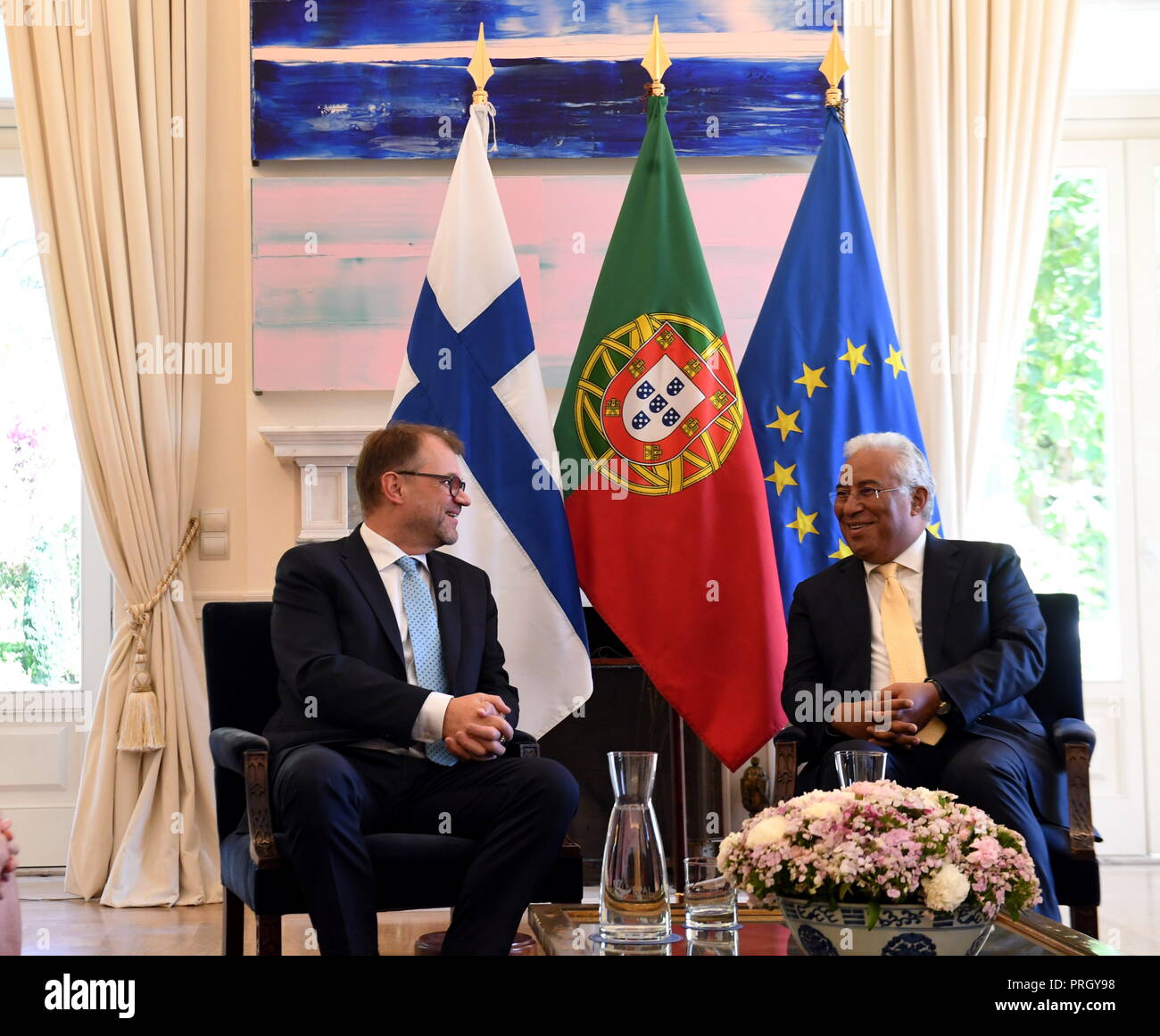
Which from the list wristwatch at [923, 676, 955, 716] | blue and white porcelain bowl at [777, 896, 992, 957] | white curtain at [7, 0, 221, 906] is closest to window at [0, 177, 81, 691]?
white curtain at [7, 0, 221, 906]

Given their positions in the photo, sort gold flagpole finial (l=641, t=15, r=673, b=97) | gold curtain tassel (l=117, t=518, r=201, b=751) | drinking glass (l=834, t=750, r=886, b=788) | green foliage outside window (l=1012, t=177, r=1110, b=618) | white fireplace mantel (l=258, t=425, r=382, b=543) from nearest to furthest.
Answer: drinking glass (l=834, t=750, r=886, b=788)
gold flagpole finial (l=641, t=15, r=673, b=97)
gold curtain tassel (l=117, t=518, r=201, b=751)
white fireplace mantel (l=258, t=425, r=382, b=543)
green foliage outside window (l=1012, t=177, r=1110, b=618)

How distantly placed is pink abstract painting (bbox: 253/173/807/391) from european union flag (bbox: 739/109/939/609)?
17.0 inches

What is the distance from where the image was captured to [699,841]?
13.4 ft

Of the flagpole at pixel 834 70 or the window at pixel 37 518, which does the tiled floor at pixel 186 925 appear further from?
the flagpole at pixel 834 70

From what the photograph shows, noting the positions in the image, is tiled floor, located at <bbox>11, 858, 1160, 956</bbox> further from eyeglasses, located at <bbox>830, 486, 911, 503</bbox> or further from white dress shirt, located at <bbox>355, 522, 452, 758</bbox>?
eyeglasses, located at <bbox>830, 486, 911, 503</bbox>

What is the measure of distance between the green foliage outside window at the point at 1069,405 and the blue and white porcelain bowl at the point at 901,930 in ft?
11.2

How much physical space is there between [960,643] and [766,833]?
1.43 meters

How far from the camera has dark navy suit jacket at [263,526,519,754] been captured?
2.67m

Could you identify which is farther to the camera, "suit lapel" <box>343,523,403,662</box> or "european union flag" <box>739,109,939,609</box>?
"european union flag" <box>739,109,939,609</box>

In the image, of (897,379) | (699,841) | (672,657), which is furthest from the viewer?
(699,841)

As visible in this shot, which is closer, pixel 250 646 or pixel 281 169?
pixel 250 646

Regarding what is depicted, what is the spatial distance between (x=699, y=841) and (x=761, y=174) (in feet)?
7.17
